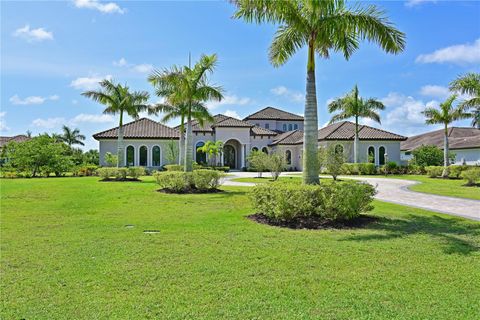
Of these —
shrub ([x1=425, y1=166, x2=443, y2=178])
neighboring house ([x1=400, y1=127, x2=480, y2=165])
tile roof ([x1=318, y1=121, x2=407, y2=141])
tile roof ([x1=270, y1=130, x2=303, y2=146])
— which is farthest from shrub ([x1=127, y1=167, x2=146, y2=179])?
neighboring house ([x1=400, y1=127, x2=480, y2=165])

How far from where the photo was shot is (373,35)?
11156 mm

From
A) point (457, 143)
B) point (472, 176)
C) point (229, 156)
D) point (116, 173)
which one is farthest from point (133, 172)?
point (457, 143)

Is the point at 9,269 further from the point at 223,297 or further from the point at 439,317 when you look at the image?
the point at 439,317

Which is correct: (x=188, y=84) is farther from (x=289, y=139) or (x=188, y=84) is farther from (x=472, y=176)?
(x=289, y=139)

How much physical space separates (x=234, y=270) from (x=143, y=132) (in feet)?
122

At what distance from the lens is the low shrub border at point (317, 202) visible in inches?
380

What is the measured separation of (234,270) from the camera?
5.72m

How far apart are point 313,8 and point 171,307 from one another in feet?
28.2

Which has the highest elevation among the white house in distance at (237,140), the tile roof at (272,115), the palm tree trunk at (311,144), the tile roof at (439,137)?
the tile roof at (272,115)

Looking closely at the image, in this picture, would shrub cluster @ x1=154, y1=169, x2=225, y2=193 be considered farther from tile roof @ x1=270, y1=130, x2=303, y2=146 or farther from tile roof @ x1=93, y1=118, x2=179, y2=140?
tile roof @ x1=270, y1=130, x2=303, y2=146

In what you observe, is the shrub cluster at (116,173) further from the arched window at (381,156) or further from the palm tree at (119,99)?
the arched window at (381,156)

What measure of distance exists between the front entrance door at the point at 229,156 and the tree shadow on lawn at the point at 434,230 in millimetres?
37919

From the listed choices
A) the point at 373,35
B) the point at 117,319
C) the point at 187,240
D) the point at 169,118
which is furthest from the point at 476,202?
the point at 169,118

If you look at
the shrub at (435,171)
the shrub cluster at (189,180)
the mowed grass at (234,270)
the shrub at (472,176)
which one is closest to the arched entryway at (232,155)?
the shrub at (435,171)
